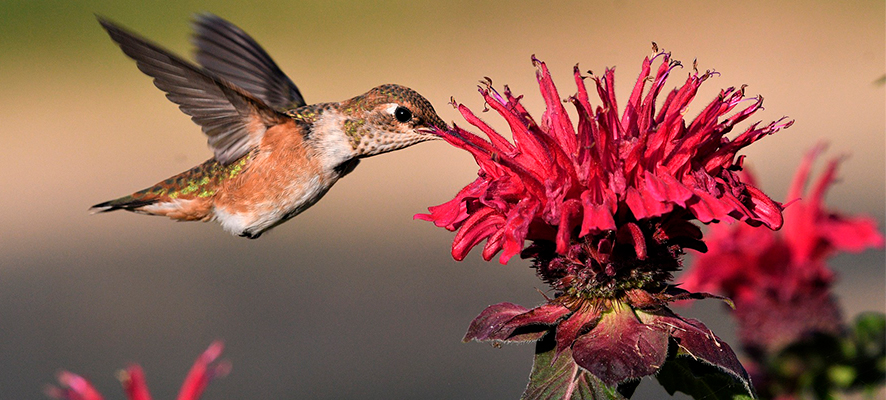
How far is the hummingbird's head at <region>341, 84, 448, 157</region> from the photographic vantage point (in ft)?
6.48

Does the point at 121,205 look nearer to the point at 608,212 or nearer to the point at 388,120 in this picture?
the point at 388,120

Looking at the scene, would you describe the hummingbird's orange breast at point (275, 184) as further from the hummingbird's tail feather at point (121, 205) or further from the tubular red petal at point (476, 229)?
the tubular red petal at point (476, 229)

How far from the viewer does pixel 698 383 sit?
142cm

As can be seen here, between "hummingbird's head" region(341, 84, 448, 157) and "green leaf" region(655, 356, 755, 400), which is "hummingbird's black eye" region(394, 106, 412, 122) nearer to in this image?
"hummingbird's head" region(341, 84, 448, 157)

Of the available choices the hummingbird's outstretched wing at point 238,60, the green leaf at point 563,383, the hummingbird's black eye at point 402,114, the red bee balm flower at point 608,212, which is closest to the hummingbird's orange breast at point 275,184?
the hummingbird's black eye at point 402,114

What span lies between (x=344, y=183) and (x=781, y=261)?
7.32m

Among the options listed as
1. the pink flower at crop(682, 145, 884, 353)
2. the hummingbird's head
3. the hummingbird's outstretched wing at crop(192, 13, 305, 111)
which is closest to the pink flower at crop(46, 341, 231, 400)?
the hummingbird's head

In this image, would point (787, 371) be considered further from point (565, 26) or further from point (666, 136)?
point (565, 26)

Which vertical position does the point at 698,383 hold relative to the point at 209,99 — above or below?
below

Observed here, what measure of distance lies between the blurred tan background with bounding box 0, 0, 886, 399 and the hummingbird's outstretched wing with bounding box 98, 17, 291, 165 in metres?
1.27

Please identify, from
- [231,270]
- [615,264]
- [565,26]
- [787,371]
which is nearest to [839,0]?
[565,26]

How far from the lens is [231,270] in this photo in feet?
22.8

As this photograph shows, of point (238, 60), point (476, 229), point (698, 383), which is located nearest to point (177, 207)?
point (238, 60)

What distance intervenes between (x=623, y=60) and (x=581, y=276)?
8.89 meters
